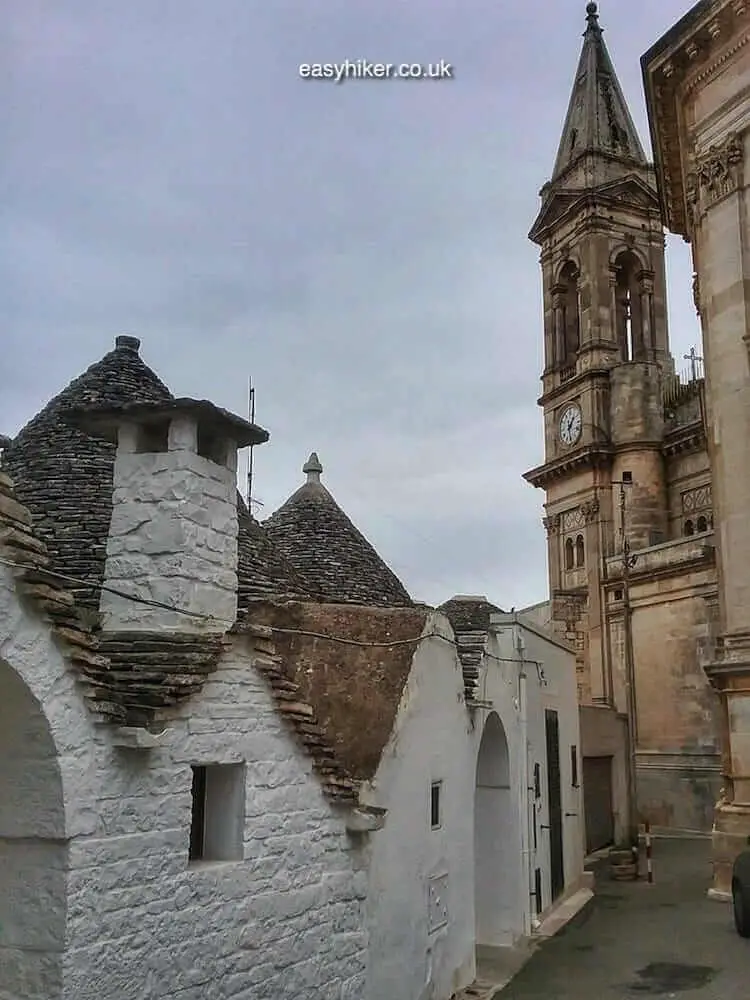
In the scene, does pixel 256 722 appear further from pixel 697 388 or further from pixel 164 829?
pixel 697 388

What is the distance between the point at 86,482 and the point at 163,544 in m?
3.92

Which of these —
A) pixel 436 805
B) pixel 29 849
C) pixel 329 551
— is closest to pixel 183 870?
pixel 29 849

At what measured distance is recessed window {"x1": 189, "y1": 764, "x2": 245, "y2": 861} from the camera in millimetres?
7277

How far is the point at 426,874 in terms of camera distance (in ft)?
35.2

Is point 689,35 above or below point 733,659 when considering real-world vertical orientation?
above

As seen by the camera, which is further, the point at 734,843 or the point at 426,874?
the point at 734,843

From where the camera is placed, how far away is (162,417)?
8.27m

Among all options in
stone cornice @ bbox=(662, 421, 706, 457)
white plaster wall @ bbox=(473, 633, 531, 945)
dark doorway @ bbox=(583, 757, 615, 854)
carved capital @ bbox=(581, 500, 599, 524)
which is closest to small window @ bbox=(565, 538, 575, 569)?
carved capital @ bbox=(581, 500, 599, 524)

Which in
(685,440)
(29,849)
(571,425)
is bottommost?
(29,849)

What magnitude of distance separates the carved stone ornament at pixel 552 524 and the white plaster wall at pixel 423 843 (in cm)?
2527

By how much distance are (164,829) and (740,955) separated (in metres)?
9.94

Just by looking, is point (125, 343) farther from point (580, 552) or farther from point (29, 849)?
point (580, 552)

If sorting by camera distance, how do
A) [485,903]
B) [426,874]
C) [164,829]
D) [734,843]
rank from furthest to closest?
[734,843], [485,903], [426,874], [164,829]

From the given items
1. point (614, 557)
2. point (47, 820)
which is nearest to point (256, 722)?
point (47, 820)
